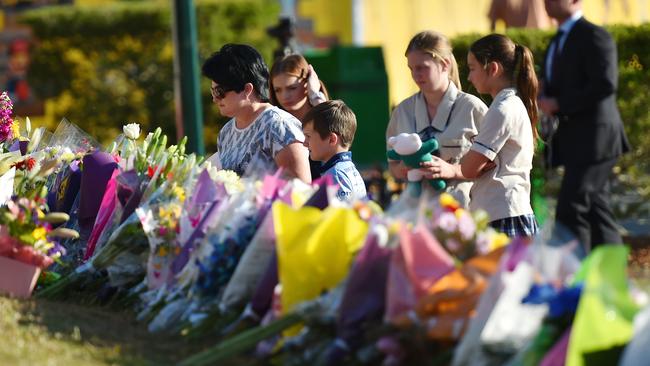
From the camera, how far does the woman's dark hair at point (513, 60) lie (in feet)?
22.0

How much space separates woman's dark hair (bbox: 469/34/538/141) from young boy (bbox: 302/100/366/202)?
73 centimetres

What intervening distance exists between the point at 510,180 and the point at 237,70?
1453 millimetres

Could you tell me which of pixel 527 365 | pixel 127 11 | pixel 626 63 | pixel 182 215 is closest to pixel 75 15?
pixel 127 11

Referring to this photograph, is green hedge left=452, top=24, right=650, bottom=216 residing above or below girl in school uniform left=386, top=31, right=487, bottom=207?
below

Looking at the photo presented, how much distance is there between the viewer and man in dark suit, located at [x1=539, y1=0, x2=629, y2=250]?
18.3ft

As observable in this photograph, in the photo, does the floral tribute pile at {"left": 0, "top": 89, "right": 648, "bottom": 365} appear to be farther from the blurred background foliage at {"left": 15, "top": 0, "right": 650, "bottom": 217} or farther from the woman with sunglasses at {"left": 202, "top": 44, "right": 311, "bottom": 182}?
the blurred background foliage at {"left": 15, "top": 0, "right": 650, "bottom": 217}

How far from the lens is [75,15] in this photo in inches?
682

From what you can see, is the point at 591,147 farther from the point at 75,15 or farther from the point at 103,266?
the point at 75,15

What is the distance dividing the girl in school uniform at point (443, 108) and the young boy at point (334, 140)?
0.90 feet

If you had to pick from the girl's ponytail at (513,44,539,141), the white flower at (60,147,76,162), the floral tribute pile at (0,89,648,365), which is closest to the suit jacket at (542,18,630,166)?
the floral tribute pile at (0,89,648,365)

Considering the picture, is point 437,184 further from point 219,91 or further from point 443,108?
point 219,91

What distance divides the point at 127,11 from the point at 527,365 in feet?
45.7

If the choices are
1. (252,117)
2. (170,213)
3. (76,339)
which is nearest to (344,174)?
(252,117)

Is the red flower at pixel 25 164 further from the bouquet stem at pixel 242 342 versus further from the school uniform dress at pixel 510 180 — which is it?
the bouquet stem at pixel 242 342
